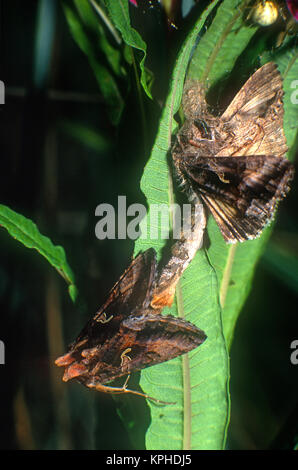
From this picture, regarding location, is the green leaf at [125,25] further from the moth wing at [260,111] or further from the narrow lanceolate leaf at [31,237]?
the narrow lanceolate leaf at [31,237]

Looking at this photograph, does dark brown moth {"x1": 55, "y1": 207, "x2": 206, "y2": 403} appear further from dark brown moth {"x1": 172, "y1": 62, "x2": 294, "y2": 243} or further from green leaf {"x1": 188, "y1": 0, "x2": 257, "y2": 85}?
green leaf {"x1": 188, "y1": 0, "x2": 257, "y2": 85}

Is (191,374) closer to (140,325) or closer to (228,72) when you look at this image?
(140,325)

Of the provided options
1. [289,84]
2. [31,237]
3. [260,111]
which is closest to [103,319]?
[31,237]

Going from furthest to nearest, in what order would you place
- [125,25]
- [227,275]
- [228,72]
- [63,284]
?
[63,284] → [227,275] → [228,72] → [125,25]

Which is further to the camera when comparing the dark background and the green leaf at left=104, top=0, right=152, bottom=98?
the dark background

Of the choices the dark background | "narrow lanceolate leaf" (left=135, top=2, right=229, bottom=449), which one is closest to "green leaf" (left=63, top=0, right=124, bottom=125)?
the dark background
